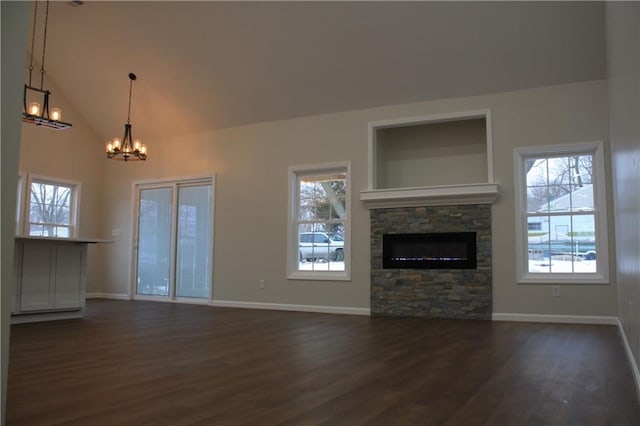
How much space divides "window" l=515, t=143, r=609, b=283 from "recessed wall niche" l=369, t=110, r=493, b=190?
2.20ft

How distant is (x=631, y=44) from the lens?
7.64 feet

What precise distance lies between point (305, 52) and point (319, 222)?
249 centimetres

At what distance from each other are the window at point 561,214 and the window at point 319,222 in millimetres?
2420

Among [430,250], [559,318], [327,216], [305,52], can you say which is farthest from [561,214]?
[305,52]

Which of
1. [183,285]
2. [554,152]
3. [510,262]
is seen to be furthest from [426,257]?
[183,285]

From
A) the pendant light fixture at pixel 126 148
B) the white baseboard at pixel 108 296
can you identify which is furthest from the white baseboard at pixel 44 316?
the white baseboard at pixel 108 296

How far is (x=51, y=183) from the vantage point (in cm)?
887

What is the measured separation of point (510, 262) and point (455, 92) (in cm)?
236

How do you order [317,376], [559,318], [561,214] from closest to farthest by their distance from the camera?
[317,376], [559,318], [561,214]

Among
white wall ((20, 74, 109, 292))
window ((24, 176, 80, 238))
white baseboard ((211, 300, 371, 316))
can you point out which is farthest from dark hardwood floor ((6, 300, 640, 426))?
white wall ((20, 74, 109, 292))

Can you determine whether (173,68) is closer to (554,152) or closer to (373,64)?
(373,64)

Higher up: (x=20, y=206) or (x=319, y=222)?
(x=20, y=206)

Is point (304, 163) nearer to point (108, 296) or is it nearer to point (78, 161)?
point (78, 161)

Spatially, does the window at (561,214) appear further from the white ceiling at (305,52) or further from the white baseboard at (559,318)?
the white ceiling at (305,52)
